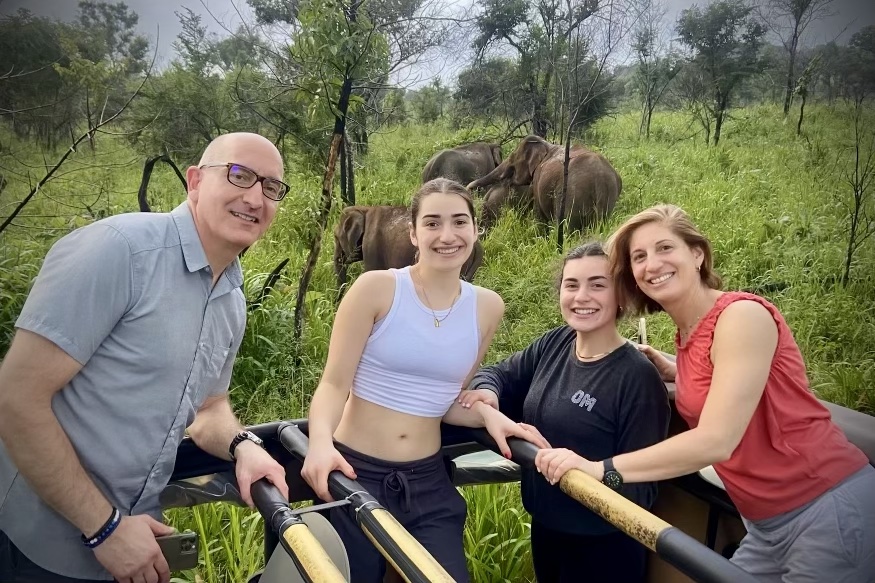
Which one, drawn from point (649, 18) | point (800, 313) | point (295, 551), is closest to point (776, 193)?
point (800, 313)

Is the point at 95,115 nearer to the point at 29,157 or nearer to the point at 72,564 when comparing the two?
the point at 29,157

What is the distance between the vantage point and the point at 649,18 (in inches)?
152

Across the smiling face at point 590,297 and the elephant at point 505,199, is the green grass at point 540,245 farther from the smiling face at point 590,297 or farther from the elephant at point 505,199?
the smiling face at point 590,297

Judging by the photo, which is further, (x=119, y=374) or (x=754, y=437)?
(x=754, y=437)

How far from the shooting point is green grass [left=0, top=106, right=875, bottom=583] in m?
2.85

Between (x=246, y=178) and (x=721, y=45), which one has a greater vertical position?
(x=721, y=45)

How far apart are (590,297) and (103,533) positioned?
988 millimetres

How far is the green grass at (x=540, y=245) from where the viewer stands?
2.85m

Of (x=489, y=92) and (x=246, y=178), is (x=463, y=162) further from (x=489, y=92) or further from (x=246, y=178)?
(x=246, y=178)

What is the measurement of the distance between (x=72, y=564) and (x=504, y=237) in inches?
144

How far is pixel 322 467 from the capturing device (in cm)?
118

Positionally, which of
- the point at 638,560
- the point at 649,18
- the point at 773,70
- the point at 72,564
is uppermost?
the point at 649,18

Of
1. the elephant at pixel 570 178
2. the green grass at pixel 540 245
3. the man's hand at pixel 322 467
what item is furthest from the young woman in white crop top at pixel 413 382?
the elephant at pixel 570 178

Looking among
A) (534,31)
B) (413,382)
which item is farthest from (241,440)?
(534,31)
